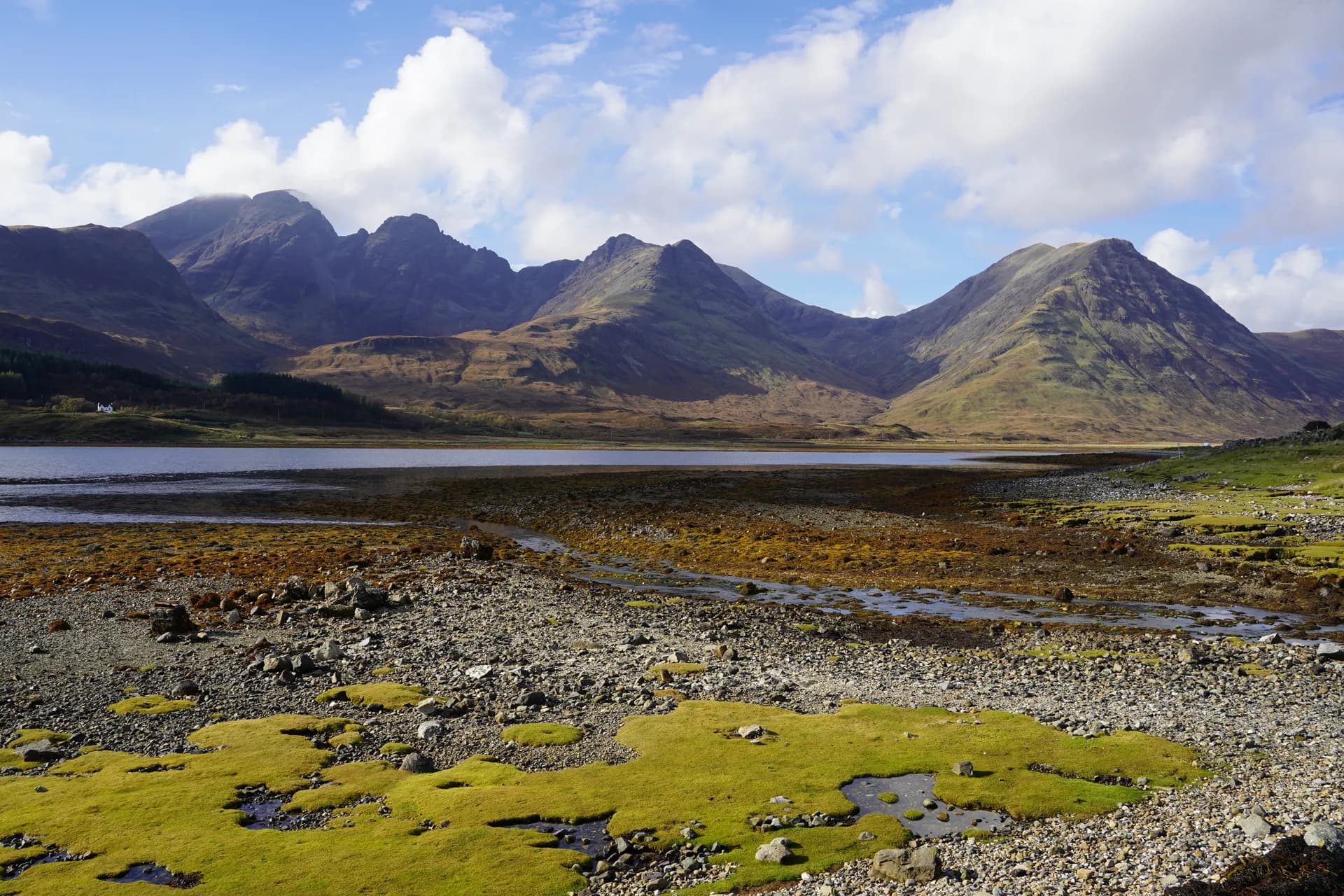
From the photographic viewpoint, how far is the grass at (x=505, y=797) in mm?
12445

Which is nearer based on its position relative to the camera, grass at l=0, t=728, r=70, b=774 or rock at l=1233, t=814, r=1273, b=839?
rock at l=1233, t=814, r=1273, b=839

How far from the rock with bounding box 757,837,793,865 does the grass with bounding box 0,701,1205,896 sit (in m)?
0.16

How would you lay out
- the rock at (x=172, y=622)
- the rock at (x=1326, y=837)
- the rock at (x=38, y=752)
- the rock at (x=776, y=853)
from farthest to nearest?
the rock at (x=172, y=622) < the rock at (x=38, y=752) < the rock at (x=776, y=853) < the rock at (x=1326, y=837)

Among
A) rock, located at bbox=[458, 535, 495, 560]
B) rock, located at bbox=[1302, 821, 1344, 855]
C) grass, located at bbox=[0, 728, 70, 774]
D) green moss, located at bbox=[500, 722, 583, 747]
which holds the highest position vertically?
rock, located at bbox=[1302, 821, 1344, 855]

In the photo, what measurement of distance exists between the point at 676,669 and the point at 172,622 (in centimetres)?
1817

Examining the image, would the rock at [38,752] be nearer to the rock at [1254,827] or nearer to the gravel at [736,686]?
the gravel at [736,686]

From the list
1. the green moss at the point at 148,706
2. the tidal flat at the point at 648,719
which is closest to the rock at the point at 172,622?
the tidal flat at the point at 648,719

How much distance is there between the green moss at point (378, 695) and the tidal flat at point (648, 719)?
0.11m

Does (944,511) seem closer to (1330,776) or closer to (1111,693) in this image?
(1111,693)

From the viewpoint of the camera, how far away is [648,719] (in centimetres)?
1973

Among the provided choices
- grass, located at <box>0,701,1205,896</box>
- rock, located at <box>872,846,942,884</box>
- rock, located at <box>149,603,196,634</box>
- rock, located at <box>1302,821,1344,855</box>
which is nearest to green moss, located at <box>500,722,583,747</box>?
grass, located at <box>0,701,1205,896</box>

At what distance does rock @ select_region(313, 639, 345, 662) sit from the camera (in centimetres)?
2459

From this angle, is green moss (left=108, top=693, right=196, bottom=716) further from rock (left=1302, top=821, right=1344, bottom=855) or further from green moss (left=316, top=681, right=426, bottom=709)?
rock (left=1302, top=821, right=1344, bottom=855)

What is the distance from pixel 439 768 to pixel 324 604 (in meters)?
17.1
